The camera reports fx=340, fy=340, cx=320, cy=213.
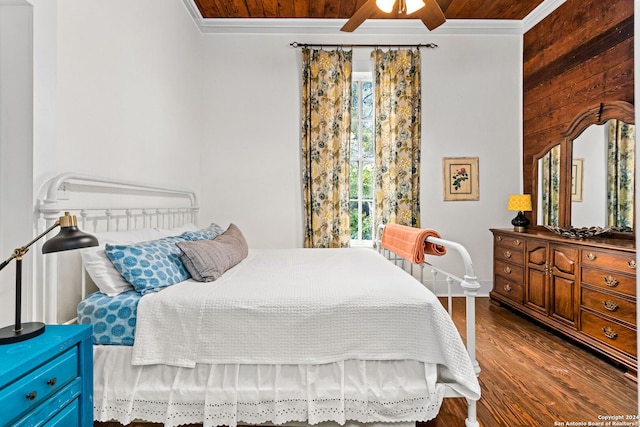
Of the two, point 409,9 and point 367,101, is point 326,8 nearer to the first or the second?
point 367,101

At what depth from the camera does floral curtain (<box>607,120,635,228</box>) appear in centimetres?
246

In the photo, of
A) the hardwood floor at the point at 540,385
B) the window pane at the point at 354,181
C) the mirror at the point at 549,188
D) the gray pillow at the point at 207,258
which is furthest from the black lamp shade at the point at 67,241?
the mirror at the point at 549,188

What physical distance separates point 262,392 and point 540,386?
5.34ft

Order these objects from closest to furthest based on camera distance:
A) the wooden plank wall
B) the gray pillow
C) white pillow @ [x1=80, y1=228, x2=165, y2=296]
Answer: white pillow @ [x1=80, y1=228, x2=165, y2=296] → the gray pillow → the wooden plank wall

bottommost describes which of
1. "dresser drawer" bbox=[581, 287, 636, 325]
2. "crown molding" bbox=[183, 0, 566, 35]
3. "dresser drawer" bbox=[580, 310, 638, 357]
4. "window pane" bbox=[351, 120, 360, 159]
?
"dresser drawer" bbox=[580, 310, 638, 357]

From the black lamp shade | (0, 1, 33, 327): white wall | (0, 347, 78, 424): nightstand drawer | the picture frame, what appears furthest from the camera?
the picture frame

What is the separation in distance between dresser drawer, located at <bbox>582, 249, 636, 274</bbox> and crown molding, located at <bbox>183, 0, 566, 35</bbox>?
2658 mm

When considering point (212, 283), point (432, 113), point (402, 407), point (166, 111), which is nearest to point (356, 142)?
point (432, 113)

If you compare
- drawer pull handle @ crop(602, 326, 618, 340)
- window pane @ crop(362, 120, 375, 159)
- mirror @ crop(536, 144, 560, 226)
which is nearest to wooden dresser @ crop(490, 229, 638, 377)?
drawer pull handle @ crop(602, 326, 618, 340)

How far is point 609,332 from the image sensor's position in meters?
2.22

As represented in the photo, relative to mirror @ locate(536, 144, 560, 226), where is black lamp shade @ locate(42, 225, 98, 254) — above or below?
below

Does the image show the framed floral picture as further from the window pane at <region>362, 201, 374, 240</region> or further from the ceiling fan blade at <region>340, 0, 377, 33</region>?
the ceiling fan blade at <region>340, 0, 377, 33</region>

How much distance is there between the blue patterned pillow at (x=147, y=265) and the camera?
1580 millimetres

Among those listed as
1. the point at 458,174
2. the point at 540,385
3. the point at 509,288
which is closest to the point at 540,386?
the point at 540,385
